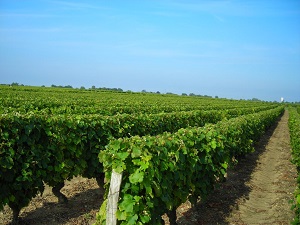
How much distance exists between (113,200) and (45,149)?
3.11m

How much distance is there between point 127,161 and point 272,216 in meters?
5.22

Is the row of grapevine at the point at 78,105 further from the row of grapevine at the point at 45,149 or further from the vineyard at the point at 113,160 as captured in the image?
the vineyard at the point at 113,160

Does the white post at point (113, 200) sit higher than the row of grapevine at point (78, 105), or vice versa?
the row of grapevine at point (78, 105)

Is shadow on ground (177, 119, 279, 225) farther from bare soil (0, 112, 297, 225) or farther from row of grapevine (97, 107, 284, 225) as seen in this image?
row of grapevine (97, 107, 284, 225)

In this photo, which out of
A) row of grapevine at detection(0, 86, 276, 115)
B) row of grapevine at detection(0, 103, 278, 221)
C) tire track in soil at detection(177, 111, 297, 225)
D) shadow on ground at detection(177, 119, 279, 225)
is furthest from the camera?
row of grapevine at detection(0, 86, 276, 115)

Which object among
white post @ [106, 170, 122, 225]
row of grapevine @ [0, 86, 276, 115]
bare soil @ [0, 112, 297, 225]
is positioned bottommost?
bare soil @ [0, 112, 297, 225]

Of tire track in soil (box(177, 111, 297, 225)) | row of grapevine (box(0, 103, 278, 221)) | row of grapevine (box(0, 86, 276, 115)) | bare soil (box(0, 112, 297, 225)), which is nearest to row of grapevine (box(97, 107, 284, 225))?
tire track in soil (box(177, 111, 297, 225))

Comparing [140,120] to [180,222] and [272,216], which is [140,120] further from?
[272,216]

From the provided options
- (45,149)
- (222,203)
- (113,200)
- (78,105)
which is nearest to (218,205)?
(222,203)

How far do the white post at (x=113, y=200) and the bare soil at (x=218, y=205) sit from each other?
251 centimetres

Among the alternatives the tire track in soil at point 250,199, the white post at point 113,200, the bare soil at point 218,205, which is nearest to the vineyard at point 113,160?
the white post at point 113,200

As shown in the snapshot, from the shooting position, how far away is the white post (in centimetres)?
470

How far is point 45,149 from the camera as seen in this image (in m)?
7.02

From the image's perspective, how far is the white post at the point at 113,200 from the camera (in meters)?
4.70
